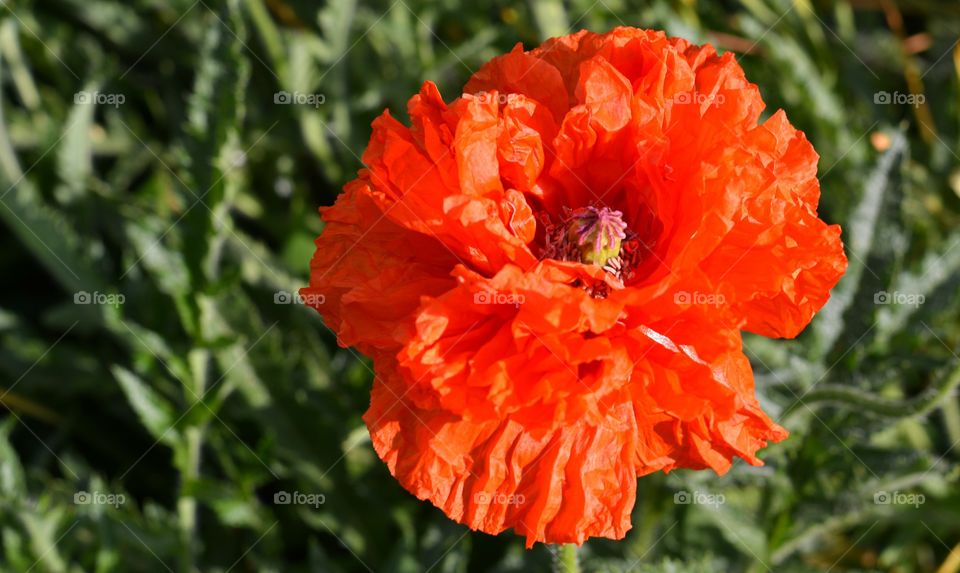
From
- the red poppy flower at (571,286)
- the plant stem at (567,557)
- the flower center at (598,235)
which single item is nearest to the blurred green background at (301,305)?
the plant stem at (567,557)

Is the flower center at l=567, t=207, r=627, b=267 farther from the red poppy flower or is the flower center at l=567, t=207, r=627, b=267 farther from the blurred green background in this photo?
the blurred green background

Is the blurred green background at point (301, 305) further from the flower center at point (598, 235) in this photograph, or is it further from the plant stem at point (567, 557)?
the flower center at point (598, 235)

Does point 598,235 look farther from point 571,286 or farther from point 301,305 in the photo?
point 301,305

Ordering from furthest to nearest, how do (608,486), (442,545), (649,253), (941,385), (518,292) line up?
(442,545) < (941,385) < (649,253) < (608,486) < (518,292)

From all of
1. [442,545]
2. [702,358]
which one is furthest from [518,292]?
[442,545]

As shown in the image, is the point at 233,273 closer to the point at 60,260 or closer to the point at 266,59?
the point at 60,260

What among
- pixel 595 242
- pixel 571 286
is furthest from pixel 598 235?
pixel 571 286
